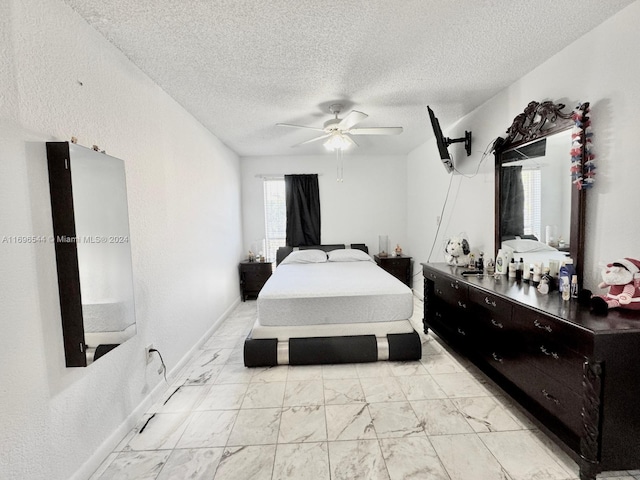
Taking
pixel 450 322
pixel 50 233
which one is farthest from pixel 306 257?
pixel 50 233

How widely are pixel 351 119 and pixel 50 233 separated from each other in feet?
7.28

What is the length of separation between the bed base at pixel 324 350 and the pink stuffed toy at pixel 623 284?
1384 mm

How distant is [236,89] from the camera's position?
7.95 ft

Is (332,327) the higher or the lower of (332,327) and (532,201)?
the lower

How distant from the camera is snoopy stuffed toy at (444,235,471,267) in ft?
9.77

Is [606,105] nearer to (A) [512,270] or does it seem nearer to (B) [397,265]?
(A) [512,270]

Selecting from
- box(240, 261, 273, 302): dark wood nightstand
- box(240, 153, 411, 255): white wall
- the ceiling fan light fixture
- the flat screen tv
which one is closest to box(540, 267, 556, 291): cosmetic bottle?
the flat screen tv

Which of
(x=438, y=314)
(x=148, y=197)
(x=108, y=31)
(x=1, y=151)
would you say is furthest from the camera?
(x=438, y=314)

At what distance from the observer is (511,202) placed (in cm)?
251

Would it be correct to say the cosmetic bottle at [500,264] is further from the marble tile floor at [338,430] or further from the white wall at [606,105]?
the marble tile floor at [338,430]

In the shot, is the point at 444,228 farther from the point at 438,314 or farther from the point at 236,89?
the point at 236,89

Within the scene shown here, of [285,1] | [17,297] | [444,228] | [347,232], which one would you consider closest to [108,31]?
[285,1]

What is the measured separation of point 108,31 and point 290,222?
3.52 m

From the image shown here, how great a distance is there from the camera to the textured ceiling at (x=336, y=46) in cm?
154
